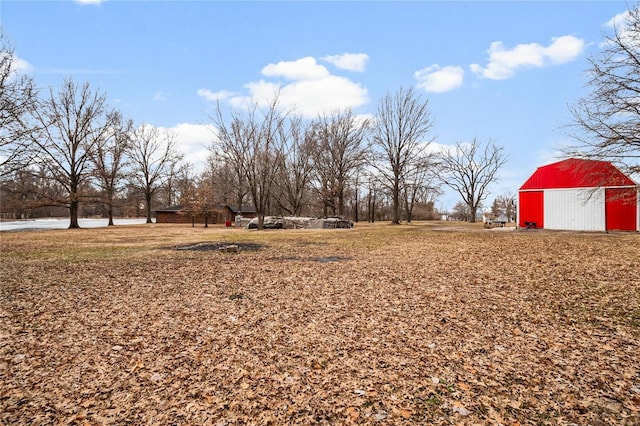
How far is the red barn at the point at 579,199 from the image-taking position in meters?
20.1

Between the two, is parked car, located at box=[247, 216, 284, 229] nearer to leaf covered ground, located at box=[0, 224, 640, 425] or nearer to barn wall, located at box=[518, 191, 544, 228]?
barn wall, located at box=[518, 191, 544, 228]

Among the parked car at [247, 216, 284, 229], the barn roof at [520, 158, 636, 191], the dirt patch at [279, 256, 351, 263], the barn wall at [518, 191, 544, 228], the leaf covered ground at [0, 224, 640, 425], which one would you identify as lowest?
the leaf covered ground at [0, 224, 640, 425]

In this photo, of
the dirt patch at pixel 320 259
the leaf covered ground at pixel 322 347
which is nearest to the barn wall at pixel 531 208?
the leaf covered ground at pixel 322 347

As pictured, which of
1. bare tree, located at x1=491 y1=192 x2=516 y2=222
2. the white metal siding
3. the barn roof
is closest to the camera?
the barn roof

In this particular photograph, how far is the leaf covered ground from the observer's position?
2895 millimetres

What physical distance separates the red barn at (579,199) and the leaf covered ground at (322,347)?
52.1 ft

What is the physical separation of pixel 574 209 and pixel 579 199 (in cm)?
68

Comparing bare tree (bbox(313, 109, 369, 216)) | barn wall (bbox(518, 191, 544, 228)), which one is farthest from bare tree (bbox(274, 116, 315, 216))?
barn wall (bbox(518, 191, 544, 228))

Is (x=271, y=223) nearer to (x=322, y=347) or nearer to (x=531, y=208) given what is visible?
(x=531, y=208)

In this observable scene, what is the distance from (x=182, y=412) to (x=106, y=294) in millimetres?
4335

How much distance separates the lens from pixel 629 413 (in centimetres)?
282

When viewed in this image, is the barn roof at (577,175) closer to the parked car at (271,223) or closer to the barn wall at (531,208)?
the barn wall at (531,208)

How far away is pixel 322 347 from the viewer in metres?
4.05

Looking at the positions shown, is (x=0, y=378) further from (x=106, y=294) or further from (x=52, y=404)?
(x=106, y=294)
